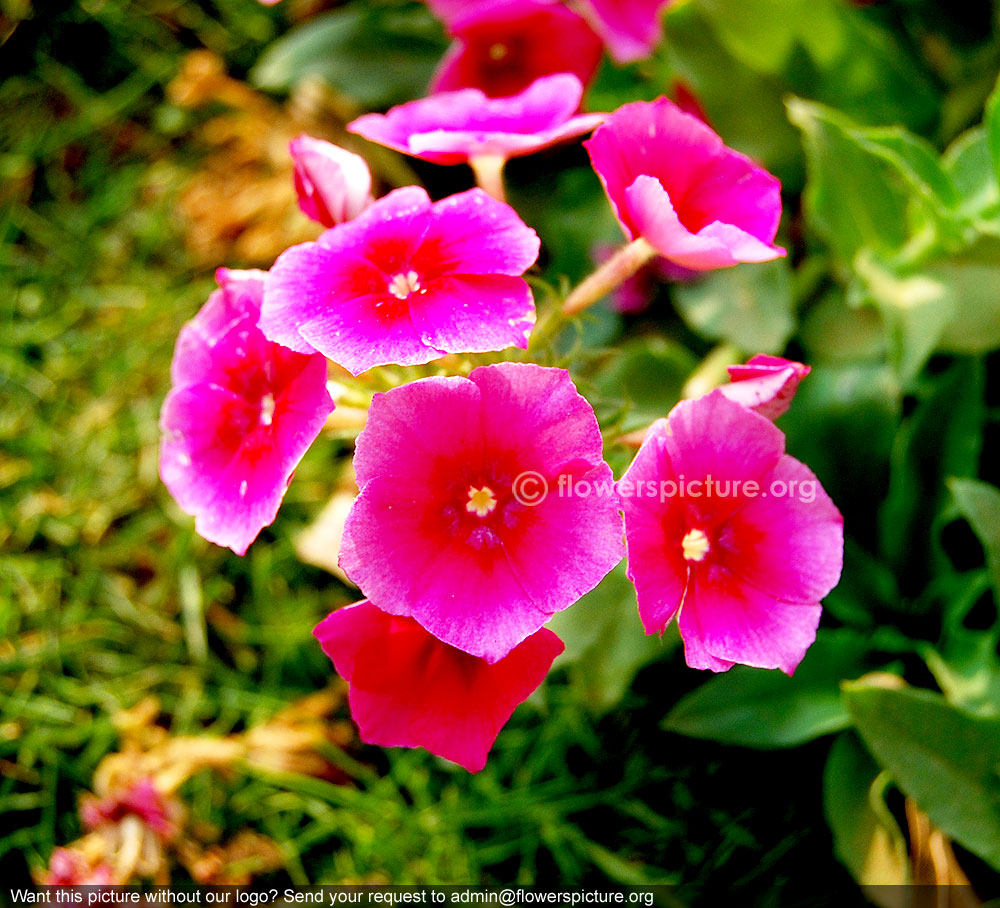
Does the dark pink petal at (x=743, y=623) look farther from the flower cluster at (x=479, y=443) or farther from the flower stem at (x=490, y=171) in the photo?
the flower stem at (x=490, y=171)

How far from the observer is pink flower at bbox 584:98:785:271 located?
101cm

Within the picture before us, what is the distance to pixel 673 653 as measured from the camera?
1725 mm

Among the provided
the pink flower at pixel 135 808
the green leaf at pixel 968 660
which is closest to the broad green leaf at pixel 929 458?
the green leaf at pixel 968 660

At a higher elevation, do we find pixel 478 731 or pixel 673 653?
pixel 478 731

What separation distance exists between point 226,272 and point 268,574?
94cm

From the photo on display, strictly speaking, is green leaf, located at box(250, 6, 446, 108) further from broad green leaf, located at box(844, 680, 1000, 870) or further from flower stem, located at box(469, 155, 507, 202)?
broad green leaf, located at box(844, 680, 1000, 870)

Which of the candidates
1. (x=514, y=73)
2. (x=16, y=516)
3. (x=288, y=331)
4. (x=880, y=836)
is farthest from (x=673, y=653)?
(x=16, y=516)

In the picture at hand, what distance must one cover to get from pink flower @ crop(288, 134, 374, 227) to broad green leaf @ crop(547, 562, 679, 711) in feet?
2.16

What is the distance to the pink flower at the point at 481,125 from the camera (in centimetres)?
107

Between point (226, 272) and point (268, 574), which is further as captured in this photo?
point (268, 574)

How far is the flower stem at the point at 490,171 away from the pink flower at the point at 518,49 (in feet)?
1.95

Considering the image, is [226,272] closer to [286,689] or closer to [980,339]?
[286,689]

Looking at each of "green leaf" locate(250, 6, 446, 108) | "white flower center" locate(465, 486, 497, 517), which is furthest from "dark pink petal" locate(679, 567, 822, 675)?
"green leaf" locate(250, 6, 446, 108)

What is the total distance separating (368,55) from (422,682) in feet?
4.99
